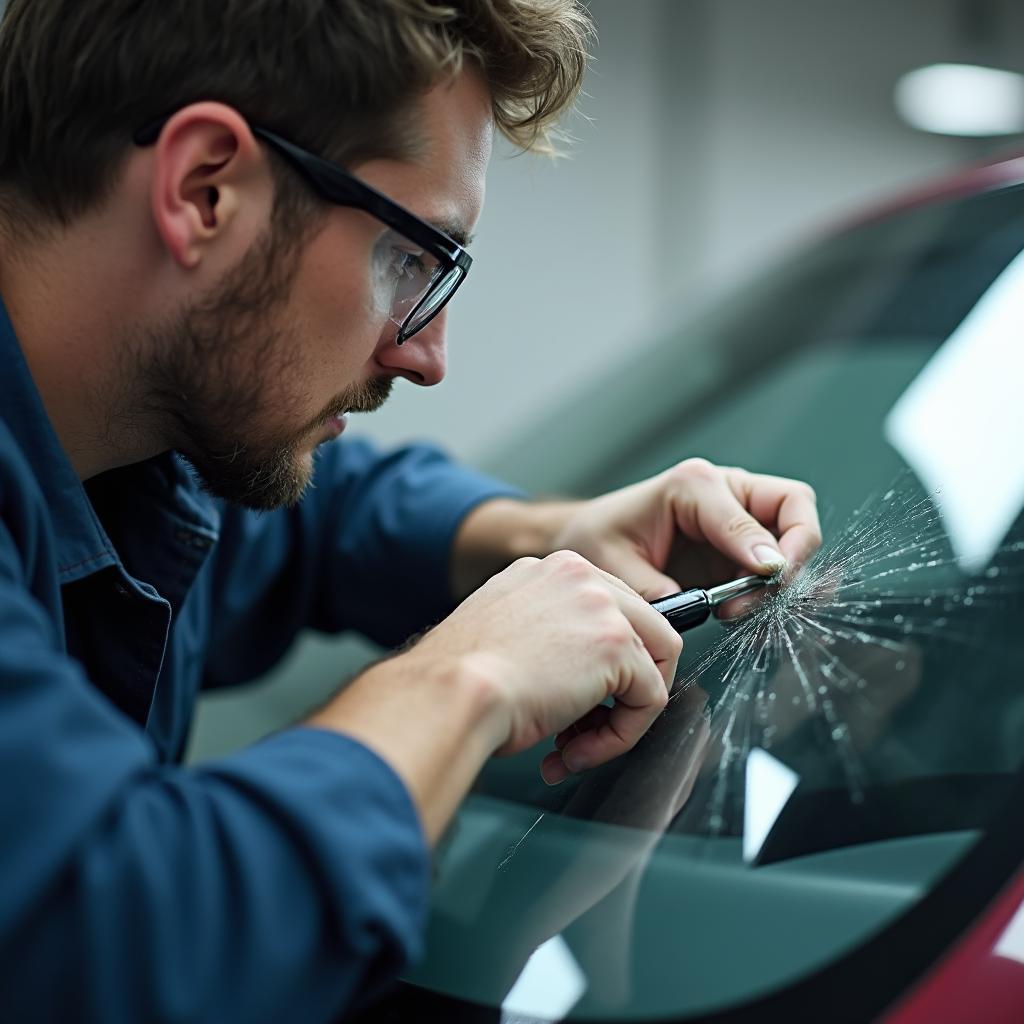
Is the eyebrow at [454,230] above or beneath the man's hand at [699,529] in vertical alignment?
above

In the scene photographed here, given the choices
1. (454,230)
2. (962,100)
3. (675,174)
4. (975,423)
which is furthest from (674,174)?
(454,230)

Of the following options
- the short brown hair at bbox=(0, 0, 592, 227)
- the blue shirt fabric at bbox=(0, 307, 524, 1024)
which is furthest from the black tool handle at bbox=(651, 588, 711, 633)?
the short brown hair at bbox=(0, 0, 592, 227)

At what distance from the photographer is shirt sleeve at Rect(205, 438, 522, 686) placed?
1.48m

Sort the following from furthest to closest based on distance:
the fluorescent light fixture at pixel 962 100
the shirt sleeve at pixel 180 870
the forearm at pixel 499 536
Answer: the fluorescent light fixture at pixel 962 100, the forearm at pixel 499 536, the shirt sleeve at pixel 180 870

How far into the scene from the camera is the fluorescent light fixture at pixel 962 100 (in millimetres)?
5000

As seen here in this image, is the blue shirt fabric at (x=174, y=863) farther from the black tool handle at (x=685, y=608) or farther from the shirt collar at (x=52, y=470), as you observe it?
the black tool handle at (x=685, y=608)

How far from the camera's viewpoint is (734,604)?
0.98 meters

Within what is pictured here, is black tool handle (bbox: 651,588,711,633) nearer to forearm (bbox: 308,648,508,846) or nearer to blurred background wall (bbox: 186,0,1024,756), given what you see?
forearm (bbox: 308,648,508,846)

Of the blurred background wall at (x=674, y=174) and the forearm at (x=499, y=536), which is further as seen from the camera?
the blurred background wall at (x=674, y=174)

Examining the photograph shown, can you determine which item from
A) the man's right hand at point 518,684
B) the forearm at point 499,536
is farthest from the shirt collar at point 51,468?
the forearm at point 499,536

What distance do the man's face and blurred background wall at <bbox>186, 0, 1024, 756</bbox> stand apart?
2330 millimetres

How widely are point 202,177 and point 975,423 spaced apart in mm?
793

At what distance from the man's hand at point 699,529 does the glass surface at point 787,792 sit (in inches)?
1.1

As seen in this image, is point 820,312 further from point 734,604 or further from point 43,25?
point 43,25
